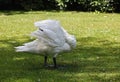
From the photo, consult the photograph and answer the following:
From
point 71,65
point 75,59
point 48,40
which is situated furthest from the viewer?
point 75,59

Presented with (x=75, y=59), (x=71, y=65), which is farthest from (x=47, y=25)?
(x=75, y=59)

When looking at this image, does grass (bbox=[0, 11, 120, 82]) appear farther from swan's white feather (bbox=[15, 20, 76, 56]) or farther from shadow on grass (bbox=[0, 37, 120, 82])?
swan's white feather (bbox=[15, 20, 76, 56])

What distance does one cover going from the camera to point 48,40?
8.27 meters

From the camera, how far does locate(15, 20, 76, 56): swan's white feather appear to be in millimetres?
8242

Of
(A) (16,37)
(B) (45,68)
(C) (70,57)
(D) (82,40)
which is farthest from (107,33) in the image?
(B) (45,68)

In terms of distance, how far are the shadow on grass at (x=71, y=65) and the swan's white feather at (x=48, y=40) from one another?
1.42ft

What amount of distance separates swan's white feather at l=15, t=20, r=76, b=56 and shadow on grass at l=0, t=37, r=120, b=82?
0.43 meters

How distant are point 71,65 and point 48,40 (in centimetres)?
102

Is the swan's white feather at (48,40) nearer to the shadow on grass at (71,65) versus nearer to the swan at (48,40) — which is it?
the swan at (48,40)

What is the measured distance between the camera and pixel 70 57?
9898 millimetres

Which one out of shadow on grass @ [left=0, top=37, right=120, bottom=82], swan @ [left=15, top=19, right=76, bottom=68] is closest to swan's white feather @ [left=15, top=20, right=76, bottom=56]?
swan @ [left=15, top=19, right=76, bottom=68]

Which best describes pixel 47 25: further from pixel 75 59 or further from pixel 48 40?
pixel 75 59

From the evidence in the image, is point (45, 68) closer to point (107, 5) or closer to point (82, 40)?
point (82, 40)

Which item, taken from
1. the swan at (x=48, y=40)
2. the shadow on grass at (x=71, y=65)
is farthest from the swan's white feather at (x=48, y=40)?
the shadow on grass at (x=71, y=65)
